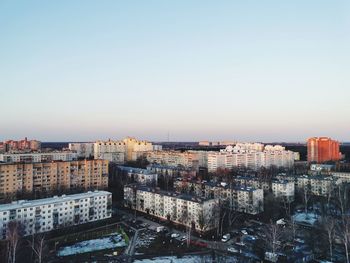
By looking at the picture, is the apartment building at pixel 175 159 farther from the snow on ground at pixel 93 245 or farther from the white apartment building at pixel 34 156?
the snow on ground at pixel 93 245

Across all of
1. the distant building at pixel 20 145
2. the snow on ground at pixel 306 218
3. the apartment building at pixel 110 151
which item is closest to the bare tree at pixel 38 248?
the snow on ground at pixel 306 218

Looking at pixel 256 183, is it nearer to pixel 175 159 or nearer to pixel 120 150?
pixel 175 159

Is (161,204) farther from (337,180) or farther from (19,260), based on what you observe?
(337,180)

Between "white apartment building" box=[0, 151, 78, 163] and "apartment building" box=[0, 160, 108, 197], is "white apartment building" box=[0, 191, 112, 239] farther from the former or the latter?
"white apartment building" box=[0, 151, 78, 163]

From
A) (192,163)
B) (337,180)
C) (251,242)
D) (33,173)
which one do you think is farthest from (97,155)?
(251,242)

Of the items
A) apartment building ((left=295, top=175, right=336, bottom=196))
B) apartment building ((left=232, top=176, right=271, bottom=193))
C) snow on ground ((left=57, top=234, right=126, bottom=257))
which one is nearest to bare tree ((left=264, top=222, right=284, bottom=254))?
snow on ground ((left=57, top=234, right=126, bottom=257))

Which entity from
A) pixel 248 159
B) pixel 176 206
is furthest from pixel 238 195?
pixel 248 159
